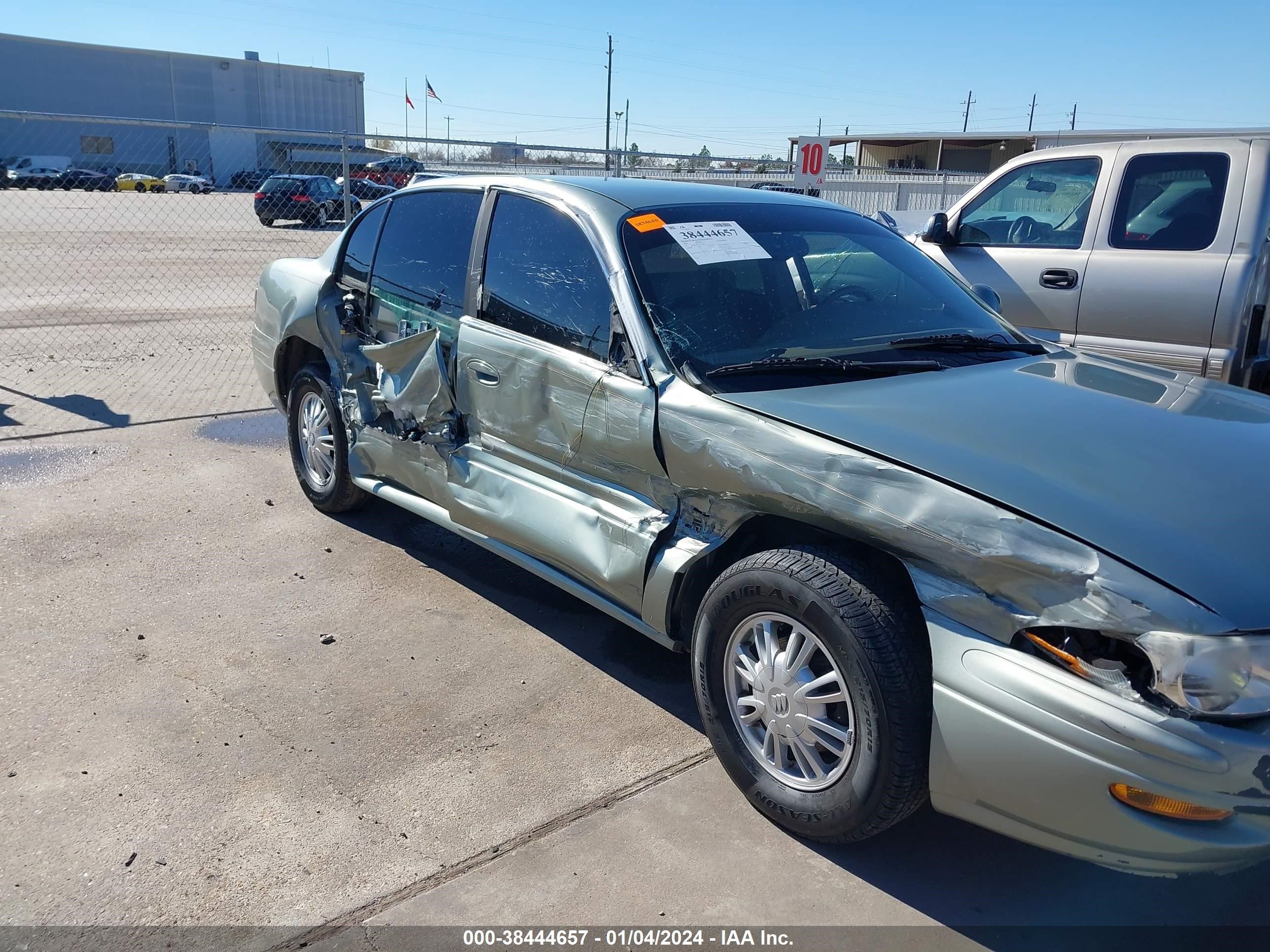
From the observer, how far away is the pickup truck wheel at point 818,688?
2520 mm

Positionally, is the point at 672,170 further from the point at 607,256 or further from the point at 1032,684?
the point at 1032,684

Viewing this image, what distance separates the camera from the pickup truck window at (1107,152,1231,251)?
596 cm

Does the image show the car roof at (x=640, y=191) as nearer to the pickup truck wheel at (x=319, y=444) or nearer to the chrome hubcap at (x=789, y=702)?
the pickup truck wheel at (x=319, y=444)

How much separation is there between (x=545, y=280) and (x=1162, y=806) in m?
2.58

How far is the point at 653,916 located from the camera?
8.50 ft

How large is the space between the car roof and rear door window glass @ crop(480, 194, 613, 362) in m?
0.09

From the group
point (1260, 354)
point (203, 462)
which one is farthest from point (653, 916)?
point (1260, 354)

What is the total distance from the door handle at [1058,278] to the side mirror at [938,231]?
0.74 meters

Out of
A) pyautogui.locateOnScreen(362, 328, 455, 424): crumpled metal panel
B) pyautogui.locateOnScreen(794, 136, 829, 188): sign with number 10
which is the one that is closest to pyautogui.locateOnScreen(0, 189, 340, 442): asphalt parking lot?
pyautogui.locateOnScreen(362, 328, 455, 424): crumpled metal panel

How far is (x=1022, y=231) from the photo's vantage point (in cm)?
673

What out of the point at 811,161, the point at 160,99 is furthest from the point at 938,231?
the point at 160,99

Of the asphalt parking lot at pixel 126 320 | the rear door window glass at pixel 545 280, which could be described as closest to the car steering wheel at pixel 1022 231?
the rear door window glass at pixel 545 280

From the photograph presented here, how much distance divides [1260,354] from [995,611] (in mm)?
4753

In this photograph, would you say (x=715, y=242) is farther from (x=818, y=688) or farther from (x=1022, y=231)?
(x=1022, y=231)
